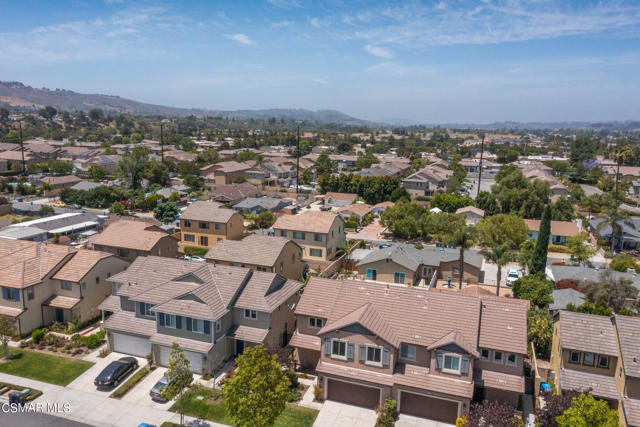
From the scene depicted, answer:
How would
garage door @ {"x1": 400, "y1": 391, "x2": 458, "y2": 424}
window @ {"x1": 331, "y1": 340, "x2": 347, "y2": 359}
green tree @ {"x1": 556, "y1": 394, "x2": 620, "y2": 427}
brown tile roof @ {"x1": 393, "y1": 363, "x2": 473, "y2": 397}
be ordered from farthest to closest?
window @ {"x1": 331, "y1": 340, "x2": 347, "y2": 359}, garage door @ {"x1": 400, "y1": 391, "x2": 458, "y2": 424}, brown tile roof @ {"x1": 393, "y1": 363, "x2": 473, "y2": 397}, green tree @ {"x1": 556, "y1": 394, "x2": 620, "y2": 427}

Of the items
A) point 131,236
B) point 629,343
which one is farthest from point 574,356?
point 131,236

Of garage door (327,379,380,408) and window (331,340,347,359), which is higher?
window (331,340,347,359)

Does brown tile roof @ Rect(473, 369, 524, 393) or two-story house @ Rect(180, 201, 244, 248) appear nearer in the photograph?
brown tile roof @ Rect(473, 369, 524, 393)

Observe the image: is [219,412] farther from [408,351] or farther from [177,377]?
[408,351]

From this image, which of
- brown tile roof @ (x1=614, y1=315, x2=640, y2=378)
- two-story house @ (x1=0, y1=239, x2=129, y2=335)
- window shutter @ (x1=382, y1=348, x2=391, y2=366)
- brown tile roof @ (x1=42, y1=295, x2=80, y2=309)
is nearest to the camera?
brown tile roof @ (x1=614, y1=315, x2=640, y2=378)

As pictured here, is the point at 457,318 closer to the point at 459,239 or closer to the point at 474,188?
the point at 459,239

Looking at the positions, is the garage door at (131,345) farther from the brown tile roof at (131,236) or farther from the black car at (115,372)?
the brown tile roof at (131,236)

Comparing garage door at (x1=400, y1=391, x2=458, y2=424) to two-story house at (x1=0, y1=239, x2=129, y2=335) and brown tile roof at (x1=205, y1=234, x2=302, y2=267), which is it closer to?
brown tile roof at (x1=205, y1=234, x2=302, y2=267)

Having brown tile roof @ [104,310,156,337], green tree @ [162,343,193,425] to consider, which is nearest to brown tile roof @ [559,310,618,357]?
green tree @ [162,343,193,425]
